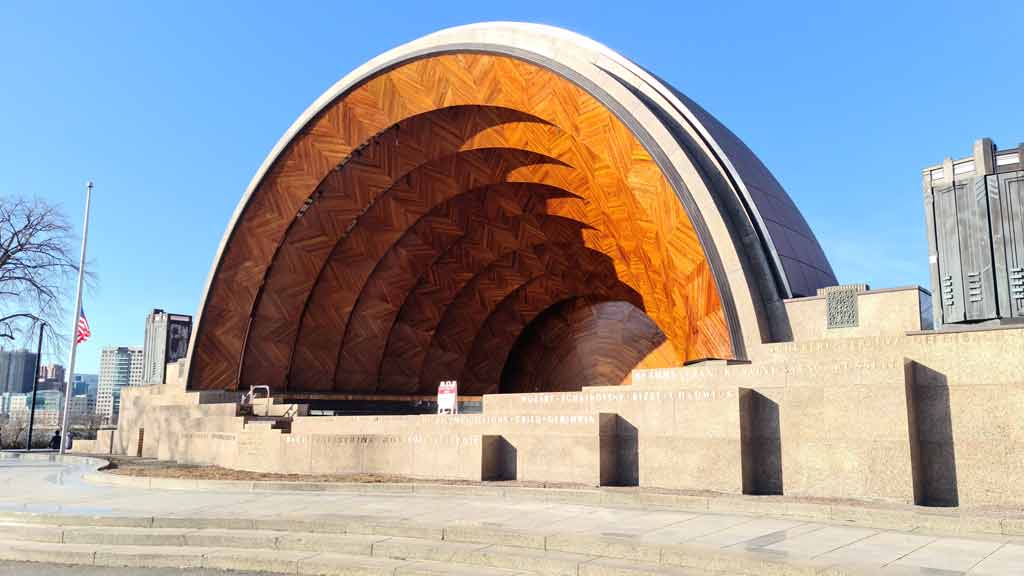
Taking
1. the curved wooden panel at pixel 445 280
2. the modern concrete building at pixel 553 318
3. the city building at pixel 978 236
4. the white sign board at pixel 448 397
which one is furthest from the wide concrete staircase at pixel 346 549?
the curved wooden panel at pixel 445 280

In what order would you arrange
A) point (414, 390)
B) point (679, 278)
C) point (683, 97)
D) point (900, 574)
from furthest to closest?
point (414, 390) → point (683, 97) → point (679, 278) → point (900, 574)

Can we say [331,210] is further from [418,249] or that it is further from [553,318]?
[553,318]

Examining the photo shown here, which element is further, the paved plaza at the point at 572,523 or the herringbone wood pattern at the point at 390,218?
the herringbone wood pattern at the point at 390,218

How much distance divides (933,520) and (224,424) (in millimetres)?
17481

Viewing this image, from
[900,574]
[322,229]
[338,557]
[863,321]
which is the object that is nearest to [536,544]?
[338,557]

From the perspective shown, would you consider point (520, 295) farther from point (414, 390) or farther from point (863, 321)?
point (863, 321)

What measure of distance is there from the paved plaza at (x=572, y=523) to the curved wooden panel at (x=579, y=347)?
68.3 ft

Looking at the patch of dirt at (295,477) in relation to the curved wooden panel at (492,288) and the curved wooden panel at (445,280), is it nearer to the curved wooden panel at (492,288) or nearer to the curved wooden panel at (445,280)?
the curved wooden panel at (445,280)

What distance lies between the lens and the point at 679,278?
57.2ft

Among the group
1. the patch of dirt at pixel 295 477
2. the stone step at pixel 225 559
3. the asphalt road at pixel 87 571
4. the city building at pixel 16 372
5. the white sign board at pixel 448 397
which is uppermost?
the city building at pixel 16 372

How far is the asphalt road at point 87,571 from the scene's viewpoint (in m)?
7.84

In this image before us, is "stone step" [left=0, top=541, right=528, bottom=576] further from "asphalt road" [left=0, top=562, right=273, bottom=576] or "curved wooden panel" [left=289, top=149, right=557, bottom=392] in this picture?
"curved wooden panel" [left=289, top=149, right=557, bottom=392]

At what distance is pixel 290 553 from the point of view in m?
8.12

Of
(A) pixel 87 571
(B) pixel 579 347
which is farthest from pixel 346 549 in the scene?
(B) pixel 579 347
